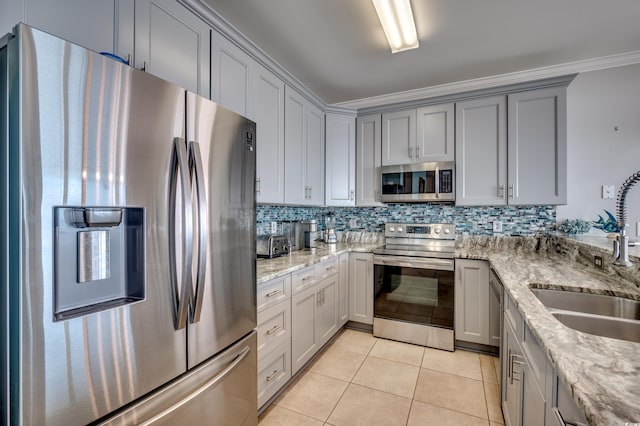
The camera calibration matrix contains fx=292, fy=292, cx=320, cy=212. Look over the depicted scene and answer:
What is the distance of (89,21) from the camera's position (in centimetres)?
113

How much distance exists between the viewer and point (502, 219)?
2.95m

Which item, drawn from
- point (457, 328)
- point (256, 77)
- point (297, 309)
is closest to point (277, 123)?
point (256, 77)

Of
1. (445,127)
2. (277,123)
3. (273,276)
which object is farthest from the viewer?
(445,127)

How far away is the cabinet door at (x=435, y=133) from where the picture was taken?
9.47 ft

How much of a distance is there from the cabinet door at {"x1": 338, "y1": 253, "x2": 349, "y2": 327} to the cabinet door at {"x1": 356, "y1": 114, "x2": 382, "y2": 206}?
0.73m

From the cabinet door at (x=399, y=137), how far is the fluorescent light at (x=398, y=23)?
95cm

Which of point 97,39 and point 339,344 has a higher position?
point 97,39

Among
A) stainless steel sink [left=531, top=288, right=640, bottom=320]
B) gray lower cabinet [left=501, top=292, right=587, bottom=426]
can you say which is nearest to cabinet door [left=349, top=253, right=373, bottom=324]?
gray lower cabinet [left=501, top=292, right=587, bottom=426]

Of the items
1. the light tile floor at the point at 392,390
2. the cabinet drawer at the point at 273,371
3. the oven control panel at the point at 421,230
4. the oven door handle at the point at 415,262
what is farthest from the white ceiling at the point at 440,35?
the light tile floor at the point at 392,390

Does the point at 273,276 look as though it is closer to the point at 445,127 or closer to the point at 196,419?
the point at 196,419

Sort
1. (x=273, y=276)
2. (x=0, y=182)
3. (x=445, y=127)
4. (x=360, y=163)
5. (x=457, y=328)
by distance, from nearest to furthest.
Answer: (x=0, y=182)
(x=273, y=276)
(x=457, y=328)
(x=445, y=127)
(x=360, y=163)

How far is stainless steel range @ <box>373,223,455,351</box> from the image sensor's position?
8.59 feet

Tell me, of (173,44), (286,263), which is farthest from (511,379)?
(173,44)

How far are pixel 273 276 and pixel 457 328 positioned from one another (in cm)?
185
